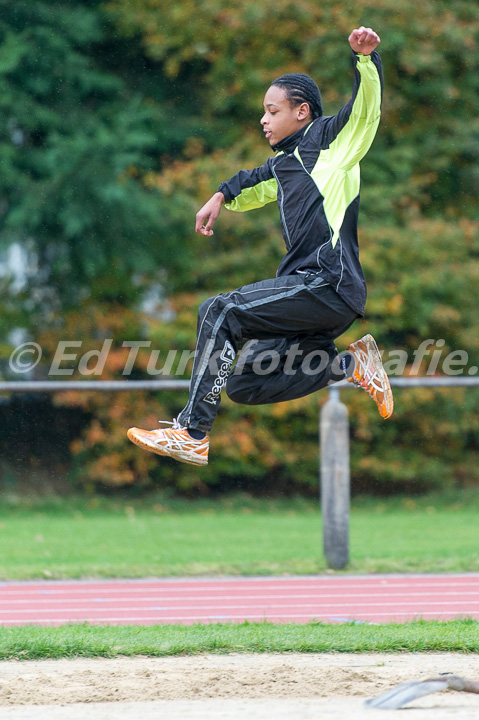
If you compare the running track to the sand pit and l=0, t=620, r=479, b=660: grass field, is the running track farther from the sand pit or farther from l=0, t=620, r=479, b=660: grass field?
the sand pit

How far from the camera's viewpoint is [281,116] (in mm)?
4801

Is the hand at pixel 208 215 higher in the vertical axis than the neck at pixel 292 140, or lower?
lower

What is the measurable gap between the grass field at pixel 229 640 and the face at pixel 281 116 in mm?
2703

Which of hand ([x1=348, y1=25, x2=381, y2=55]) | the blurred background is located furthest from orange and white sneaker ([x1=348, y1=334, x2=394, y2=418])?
the blurred background

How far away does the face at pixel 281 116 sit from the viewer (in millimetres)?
4797

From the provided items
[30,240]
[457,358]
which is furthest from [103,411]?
[457,358]

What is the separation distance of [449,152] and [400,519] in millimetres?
6970

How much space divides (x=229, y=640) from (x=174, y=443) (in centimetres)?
145

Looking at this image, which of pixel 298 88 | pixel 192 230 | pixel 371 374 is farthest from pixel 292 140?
pixel 192 230

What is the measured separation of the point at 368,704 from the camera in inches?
158

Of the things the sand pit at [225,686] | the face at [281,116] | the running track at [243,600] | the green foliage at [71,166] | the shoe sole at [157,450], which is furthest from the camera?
the green foliage at [71,166]

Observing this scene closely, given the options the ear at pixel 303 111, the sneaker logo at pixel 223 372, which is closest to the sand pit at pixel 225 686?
the sneaker logo at pixel 223 372

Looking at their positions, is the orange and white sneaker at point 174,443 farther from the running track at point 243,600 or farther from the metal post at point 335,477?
the metal post at point 335,477

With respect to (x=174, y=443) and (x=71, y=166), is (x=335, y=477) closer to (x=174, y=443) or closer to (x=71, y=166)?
(x=174, y=443)
